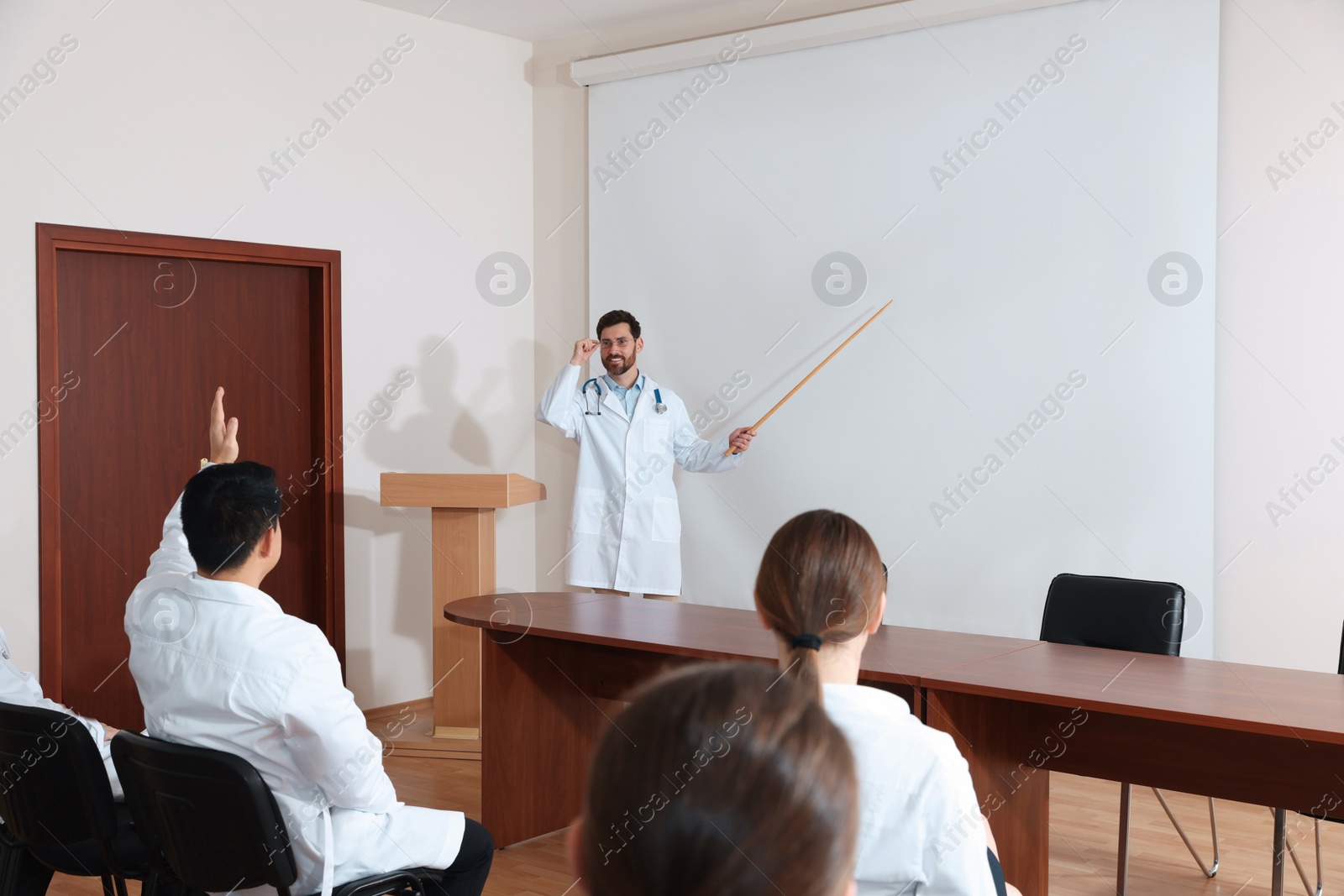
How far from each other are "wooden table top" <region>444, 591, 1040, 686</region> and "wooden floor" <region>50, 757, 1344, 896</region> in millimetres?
562

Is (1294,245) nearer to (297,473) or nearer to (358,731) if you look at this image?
(358,731)

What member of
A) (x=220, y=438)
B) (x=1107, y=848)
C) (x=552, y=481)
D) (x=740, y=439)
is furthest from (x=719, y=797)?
Answer: (x=552, y=481)

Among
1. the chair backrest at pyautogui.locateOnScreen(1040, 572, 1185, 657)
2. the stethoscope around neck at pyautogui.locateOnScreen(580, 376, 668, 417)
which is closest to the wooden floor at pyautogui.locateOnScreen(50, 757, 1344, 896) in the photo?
the chair backrest at pyautogui.locateOnScreen(1040, 572, 1185, 657)

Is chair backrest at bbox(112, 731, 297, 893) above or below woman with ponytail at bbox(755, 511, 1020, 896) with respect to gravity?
below

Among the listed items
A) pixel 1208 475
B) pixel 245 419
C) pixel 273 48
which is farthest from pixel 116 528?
pixel 1208 475

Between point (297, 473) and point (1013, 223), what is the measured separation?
3238 mm

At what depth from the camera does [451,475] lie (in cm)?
457

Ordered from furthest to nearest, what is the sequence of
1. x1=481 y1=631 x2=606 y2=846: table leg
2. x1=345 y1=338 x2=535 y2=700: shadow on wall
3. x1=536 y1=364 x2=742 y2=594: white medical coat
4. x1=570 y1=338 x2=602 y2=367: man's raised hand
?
1. x1=345 y1=338 x2=535 y2=700: shadow on wall
2. x1=536 y1=364 x2=742 y2=594: white medical coat
3. x1=570 y1=338 x2=602 y2=367: man's raised hand
4. x1=481 y1=631 x2=606 y2=846: table leg

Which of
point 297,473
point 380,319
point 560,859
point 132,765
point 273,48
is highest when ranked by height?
point 273,48

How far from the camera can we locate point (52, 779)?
205 cm

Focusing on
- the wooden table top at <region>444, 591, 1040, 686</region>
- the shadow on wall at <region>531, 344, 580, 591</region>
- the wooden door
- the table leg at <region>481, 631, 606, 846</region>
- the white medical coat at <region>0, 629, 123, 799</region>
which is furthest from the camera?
the shadow on wall at <region>531, 344, 580, 591</region>

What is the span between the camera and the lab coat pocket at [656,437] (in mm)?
4680

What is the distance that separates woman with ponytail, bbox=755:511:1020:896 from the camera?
136 centimetres

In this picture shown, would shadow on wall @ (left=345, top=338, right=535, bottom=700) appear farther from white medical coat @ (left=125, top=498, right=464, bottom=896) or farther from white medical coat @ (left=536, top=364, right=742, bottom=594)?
white medical coat @ (left=125, top=498, right=464, bottom=896)
